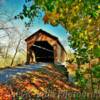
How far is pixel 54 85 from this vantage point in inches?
885

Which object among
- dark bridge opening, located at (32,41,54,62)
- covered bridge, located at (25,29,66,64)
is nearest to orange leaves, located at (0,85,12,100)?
covered bridge, located at (25,29,66,64)

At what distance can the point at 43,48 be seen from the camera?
42.2m

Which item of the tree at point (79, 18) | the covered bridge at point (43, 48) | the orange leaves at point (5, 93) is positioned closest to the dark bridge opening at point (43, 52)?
the covered bridge at point (43, 48)

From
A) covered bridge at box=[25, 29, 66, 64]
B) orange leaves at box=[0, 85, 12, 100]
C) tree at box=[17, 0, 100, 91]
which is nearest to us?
tree at box=[17, 0, 100, 91]

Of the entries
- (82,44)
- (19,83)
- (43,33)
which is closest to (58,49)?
(43,33)

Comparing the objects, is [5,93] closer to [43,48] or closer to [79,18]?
[79,18]

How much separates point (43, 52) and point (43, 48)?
407cm

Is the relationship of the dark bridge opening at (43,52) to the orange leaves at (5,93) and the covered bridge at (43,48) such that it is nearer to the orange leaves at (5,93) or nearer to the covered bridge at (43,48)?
the covered bridge at (43,48)

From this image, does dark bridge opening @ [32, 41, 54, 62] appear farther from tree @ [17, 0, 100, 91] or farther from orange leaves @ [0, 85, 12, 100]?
orange leaves @ [0, 85, 12, 100]

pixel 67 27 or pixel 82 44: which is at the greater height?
pixel 67 27

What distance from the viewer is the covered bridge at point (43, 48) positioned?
40.7 m

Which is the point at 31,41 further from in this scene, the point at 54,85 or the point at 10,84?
the point at 10,84

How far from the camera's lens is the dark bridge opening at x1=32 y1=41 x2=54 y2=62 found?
44.9 metres

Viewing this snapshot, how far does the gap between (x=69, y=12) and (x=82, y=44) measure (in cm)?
1646
